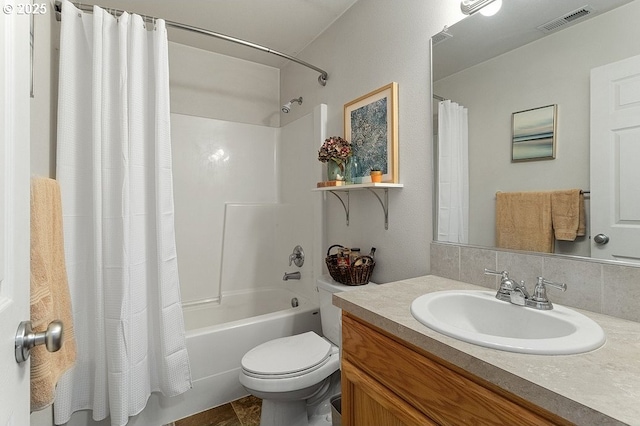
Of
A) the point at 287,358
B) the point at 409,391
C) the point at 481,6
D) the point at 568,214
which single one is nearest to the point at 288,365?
the point at 287,358

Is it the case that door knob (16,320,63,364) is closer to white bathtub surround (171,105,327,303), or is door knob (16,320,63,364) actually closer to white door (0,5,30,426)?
white door (0,5,30,426)

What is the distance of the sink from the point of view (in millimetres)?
643

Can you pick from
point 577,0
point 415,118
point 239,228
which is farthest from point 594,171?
point 239,228

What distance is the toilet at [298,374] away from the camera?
1.32 meters

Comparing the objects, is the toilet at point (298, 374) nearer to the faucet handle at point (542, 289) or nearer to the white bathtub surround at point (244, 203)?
the white bathtub surround at point (244, 203)

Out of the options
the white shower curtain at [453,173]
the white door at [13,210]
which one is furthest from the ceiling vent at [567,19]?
the white door at [13,210]

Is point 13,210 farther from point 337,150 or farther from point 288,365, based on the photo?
point 337,150

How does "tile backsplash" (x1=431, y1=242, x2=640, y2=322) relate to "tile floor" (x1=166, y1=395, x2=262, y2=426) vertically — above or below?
above

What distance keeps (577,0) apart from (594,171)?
1.76 ft

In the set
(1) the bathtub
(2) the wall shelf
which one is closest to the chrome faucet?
(2) the wall shelf

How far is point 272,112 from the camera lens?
2807 millimetres

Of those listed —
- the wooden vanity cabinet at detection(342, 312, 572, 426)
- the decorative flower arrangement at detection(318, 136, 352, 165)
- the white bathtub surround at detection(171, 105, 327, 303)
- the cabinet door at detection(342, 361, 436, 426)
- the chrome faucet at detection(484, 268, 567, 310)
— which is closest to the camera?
the wooden vanity cabinet at detection(342, 312, 572, 426)

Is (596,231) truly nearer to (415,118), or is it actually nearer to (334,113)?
(415,118)

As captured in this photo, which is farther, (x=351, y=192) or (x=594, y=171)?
(x=351, y=192)
